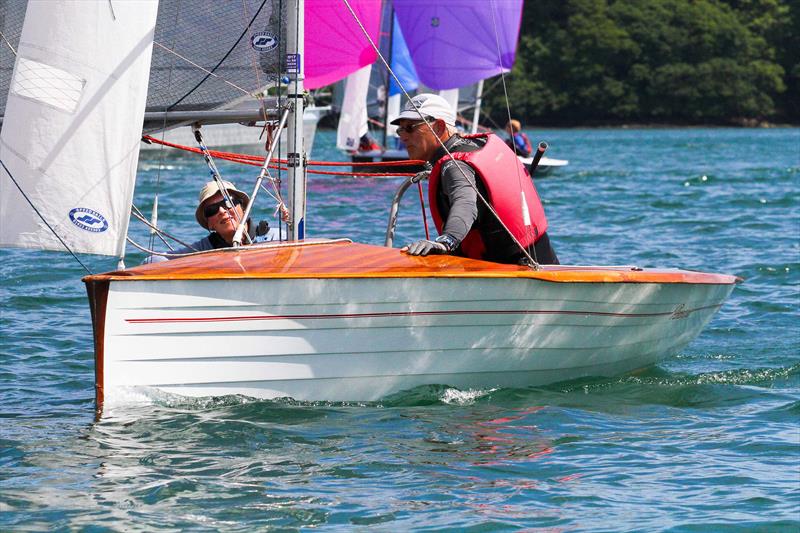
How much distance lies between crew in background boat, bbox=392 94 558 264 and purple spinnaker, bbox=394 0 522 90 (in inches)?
786

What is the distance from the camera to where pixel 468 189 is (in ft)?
19.1

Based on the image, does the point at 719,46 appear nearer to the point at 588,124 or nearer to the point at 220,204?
the point at 588,124

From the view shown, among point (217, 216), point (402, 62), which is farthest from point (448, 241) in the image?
point (402, 62)

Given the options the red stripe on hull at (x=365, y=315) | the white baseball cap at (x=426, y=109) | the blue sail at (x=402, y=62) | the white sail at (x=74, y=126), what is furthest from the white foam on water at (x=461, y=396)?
the blue sail at (x=402, y=62)

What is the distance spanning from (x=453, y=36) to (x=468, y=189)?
830 inches

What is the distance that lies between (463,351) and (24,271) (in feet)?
19.5

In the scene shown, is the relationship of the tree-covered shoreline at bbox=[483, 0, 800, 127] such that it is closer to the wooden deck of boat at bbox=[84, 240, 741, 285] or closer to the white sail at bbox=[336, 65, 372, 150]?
the white sail at bbox=[336, 65, 372, 150]

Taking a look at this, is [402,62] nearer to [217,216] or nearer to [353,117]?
[353,117]

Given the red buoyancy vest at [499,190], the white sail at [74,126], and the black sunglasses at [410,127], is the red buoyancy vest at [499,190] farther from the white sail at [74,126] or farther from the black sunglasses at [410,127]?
the white sail at [74,126]

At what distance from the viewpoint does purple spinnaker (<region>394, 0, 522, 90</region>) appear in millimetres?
25891

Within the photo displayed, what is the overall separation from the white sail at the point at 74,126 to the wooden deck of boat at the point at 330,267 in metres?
0.28

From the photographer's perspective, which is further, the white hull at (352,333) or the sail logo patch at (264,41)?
the sail logo patch at (264,41)

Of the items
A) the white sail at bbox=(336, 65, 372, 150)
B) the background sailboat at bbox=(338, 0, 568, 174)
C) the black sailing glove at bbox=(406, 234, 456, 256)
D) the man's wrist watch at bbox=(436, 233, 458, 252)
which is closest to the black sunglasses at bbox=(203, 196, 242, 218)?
the black sailing glove at bbox=(406, 234, 456, 256)

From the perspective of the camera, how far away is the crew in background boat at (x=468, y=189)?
5789 millimetres
